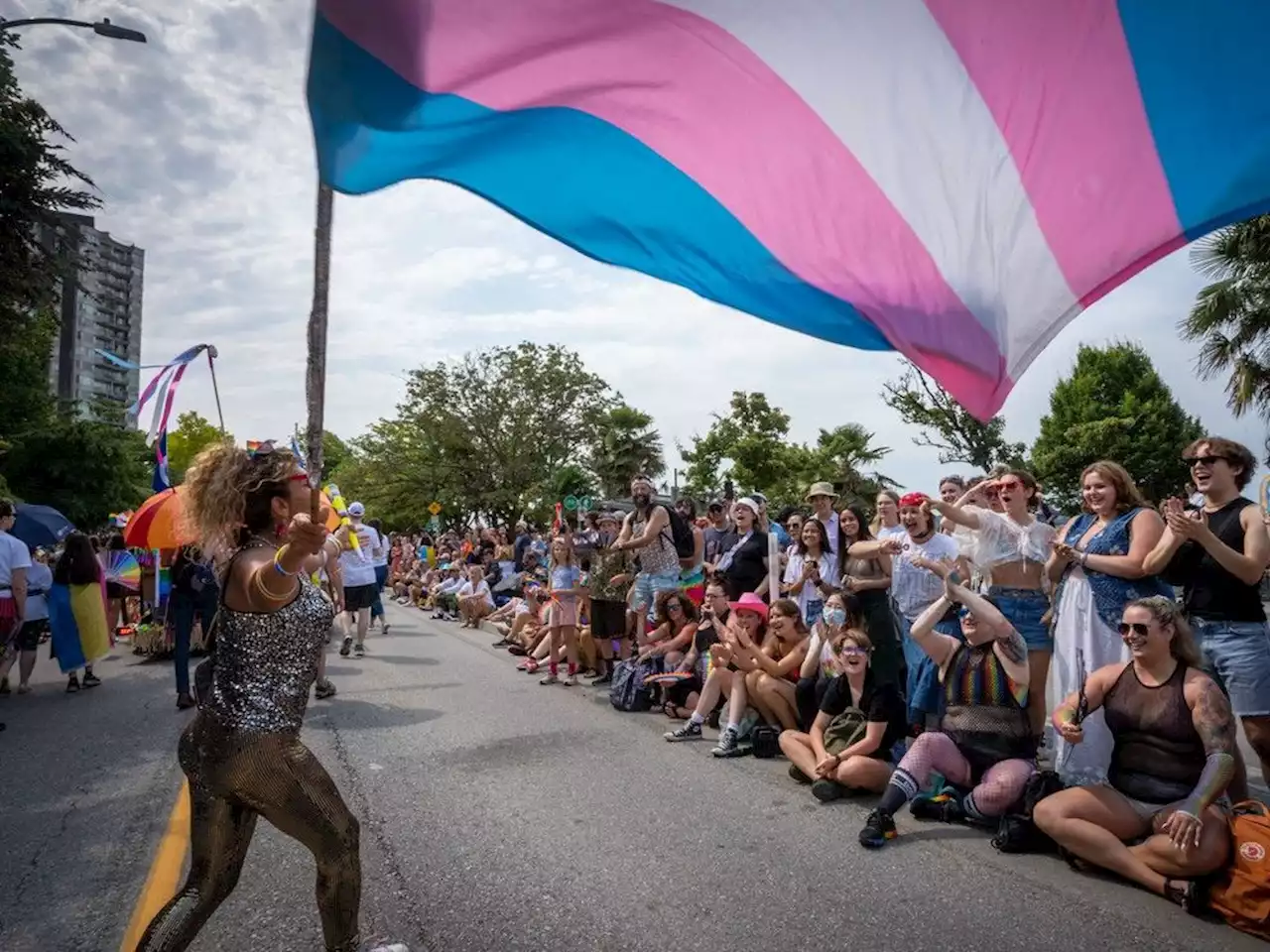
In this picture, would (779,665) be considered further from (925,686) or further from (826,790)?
(826,790)

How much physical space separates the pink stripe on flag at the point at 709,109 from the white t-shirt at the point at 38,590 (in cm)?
867

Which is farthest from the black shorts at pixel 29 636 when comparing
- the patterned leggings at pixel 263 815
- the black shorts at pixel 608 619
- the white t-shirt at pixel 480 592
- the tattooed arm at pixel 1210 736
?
the tattooed arm at pixel 1210 736

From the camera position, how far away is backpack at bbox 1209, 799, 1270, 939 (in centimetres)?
352

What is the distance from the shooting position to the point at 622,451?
5291cm

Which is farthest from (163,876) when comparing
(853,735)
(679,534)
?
(679,534)

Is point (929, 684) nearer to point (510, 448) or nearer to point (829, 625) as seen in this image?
point (829, 625)

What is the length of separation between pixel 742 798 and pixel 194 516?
3606 millimetres

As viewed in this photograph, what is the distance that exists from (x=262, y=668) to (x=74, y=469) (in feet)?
94.5

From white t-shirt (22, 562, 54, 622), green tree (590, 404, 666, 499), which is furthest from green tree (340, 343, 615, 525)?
white t-shirt (22, 562, 54, 622)

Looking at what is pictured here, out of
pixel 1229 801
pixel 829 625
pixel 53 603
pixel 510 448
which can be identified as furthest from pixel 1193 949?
pixel 510 448

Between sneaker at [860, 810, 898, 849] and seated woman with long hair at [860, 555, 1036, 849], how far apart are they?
131 millimetres

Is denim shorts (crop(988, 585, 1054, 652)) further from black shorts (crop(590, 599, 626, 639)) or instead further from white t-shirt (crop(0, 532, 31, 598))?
white t-shirt (crop(0, 532, 31, 598))

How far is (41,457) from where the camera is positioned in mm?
27000

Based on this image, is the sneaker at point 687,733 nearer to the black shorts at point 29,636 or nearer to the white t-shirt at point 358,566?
the white t-shirt at point 358,566
